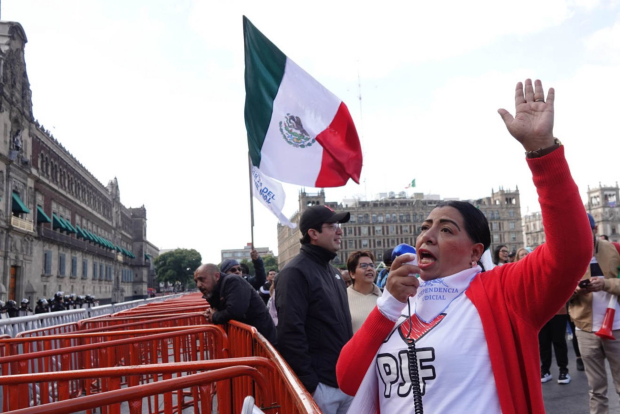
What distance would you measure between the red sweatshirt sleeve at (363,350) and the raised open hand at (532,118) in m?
0.77

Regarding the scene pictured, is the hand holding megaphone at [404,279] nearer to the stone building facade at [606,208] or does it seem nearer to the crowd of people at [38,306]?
the crowd of people at [38,306]

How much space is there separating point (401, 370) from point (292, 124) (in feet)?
16.4

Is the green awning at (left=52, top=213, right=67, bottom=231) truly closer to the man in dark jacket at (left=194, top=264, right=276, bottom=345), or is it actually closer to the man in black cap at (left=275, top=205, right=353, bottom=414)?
the man in dark jacket at (left=194, top=264, right=276, bottom=345)

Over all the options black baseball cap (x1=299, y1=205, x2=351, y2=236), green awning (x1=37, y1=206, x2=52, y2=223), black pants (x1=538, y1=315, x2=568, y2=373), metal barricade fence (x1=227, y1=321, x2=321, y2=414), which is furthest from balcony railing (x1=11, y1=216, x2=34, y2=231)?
black baseball cap (x1=299, y1=205, x2=351, y2=236)

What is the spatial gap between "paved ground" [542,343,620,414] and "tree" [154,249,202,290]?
9388 centimetres

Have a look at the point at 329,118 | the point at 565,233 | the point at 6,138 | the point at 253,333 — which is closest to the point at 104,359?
the point at 253,333

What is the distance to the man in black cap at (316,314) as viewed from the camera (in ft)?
11.0

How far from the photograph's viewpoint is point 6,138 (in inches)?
1187

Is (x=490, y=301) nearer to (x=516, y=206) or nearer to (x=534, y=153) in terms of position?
(x=534, y=153)

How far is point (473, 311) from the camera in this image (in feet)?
5.60

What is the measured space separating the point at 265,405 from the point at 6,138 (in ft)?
109

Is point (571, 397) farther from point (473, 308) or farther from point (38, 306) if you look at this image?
point (38, 306)

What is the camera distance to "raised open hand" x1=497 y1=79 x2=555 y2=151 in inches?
62.2

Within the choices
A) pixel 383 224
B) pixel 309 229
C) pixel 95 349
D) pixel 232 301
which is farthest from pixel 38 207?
pixel 383 224
